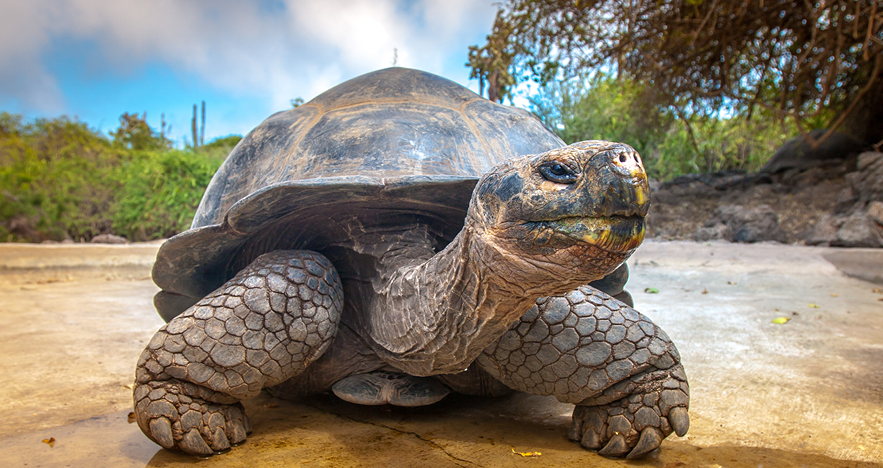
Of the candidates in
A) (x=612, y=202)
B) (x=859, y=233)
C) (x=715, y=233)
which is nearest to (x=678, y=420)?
(x=612, y=202)

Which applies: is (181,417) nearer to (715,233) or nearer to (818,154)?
(715,233)

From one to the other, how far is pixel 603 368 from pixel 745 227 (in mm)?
7243

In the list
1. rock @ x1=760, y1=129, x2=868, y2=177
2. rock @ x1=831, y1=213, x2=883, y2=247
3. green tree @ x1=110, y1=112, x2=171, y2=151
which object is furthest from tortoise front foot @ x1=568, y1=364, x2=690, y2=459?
green tree @ x1=110, y1=112, x2=171, y2=151

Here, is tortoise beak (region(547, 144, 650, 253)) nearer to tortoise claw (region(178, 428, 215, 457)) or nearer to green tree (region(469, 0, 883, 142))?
tortoise claw (region(178, 428, 215, 457))

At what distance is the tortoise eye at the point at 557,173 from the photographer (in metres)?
0.99

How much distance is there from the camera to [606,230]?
958 millimetres

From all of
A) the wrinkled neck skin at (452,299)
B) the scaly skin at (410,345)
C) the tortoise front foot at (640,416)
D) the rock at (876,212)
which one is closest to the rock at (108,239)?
the scaly skin at (410,345)

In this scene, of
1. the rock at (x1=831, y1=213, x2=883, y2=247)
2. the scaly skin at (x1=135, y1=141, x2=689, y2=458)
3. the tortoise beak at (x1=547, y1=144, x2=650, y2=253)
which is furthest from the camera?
the rock at (x1=831, y1=213, x2=883, y2=247)

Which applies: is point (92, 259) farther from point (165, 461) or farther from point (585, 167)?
point (585, 167)

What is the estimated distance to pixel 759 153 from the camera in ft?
44.2

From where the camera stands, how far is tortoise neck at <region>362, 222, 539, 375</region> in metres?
1.20

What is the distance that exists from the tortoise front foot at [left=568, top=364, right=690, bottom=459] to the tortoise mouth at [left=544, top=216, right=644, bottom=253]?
2.63ft

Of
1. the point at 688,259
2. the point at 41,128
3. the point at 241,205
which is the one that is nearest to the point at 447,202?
the point at 241,205

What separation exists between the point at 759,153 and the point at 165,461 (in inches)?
593
